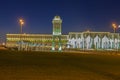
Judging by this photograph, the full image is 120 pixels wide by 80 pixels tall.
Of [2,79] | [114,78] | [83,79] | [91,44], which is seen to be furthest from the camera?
[91,44]

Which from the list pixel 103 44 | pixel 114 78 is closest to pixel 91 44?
pixel 103 44

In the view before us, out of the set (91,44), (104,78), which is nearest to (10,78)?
(104,78)

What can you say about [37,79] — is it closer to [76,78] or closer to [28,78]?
[28,78]

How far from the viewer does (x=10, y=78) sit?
16.8 m

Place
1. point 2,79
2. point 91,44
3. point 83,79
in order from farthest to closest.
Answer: point 91,44
point 83,79
point 2,79

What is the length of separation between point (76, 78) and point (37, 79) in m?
2.18

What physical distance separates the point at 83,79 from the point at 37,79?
7.75 feet

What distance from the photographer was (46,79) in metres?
16.9

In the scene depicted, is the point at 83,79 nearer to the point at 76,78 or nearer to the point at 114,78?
the point at 76,78

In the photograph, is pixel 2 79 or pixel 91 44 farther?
pixel 91 44

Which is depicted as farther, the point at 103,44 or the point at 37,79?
the point at 103,44

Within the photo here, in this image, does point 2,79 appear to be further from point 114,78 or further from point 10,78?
point 114,78

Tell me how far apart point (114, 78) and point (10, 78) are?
5654 millimetres

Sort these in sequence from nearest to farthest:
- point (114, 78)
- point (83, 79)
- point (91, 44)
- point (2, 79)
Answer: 1. point (2, 79)
2. point (83, 79)
3. point (114, 78)
4. point (91, 44)
